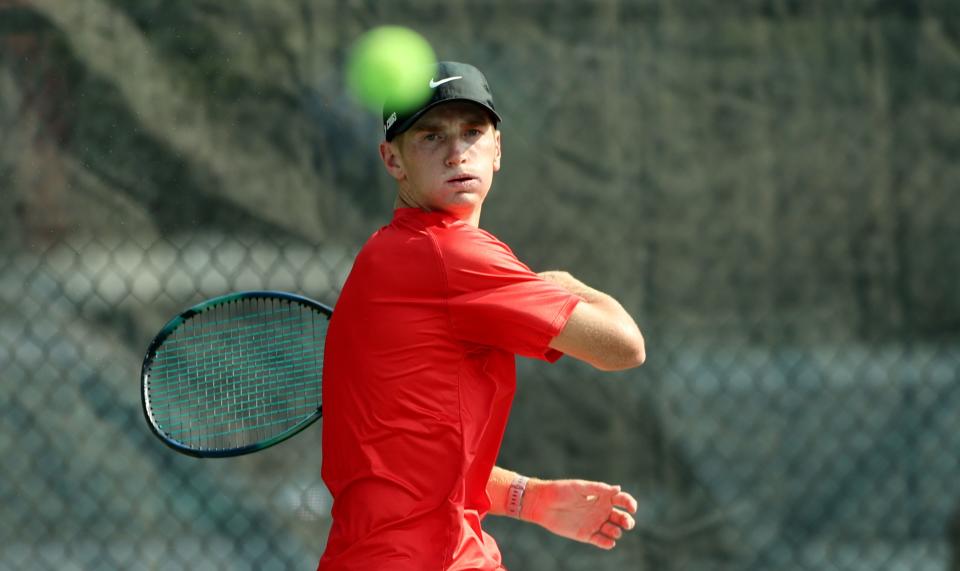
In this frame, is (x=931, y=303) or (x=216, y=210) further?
(x=931, y=303)

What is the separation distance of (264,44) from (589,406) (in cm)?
131

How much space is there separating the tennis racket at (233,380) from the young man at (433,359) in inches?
18.3

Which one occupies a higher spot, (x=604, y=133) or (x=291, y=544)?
(x=604, y=133)

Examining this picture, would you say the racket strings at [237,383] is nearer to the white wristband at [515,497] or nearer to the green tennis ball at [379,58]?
the white wristband at [515,497]

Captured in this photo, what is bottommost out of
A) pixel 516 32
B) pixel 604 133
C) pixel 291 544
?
pixel 291 544

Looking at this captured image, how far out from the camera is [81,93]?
3406 mm

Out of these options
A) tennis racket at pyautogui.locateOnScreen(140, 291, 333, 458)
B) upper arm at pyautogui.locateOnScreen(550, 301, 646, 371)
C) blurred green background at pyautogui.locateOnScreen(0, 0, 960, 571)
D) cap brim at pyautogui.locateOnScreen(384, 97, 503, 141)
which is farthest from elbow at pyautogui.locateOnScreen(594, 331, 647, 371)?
blurred green background at pyautogui.locateOnScreen(0, 0, 960, 571)

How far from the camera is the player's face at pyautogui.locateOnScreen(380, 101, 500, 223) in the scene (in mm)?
2189

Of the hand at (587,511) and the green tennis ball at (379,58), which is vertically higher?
the green tennis ball at (379,58)

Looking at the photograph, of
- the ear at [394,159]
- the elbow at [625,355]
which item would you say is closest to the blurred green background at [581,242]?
the ear at [394,159]

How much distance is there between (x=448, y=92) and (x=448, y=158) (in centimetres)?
11

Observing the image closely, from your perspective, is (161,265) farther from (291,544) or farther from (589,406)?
(589,406)

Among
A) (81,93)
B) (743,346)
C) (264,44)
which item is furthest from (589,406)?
(81,93)

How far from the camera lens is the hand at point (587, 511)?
2330 mm
